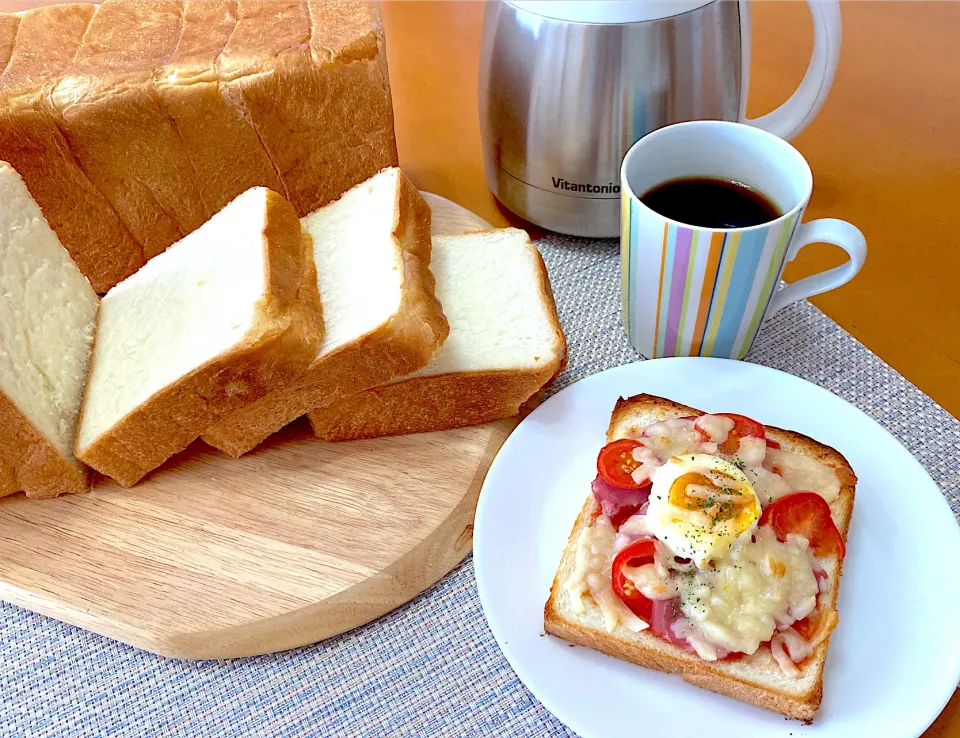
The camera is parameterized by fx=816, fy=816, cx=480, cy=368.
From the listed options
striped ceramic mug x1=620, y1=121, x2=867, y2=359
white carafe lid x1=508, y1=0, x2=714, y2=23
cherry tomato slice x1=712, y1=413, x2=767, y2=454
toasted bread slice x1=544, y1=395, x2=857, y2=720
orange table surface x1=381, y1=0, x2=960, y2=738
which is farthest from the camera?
orange table surface x1=381, y1=0, x2=960, y2=738

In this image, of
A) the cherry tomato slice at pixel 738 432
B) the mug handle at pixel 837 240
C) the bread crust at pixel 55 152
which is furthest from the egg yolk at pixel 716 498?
the bread crust at pixel 55 152

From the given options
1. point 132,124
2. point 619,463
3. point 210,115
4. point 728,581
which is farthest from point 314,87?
point 728,581

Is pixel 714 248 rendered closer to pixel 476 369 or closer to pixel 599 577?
pixel 476 369

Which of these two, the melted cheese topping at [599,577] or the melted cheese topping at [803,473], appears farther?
the melted cheese topping at [803,473]

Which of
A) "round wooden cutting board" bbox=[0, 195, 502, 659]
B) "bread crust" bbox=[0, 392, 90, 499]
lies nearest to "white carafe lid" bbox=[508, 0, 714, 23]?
"round wooden cutting board" bbox=[0, 195, 502, 659]

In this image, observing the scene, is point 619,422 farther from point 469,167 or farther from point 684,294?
point 469,167

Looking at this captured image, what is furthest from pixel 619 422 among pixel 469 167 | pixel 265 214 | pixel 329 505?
pixel 469 167

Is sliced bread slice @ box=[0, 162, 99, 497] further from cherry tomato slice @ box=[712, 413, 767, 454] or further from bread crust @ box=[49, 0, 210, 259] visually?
cherry tomato slice @ box=[712, 413, 767, 454]

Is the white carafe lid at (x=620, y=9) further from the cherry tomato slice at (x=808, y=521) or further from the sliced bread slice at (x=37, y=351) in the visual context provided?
the sliced bread slice at (x=37, y=351)
